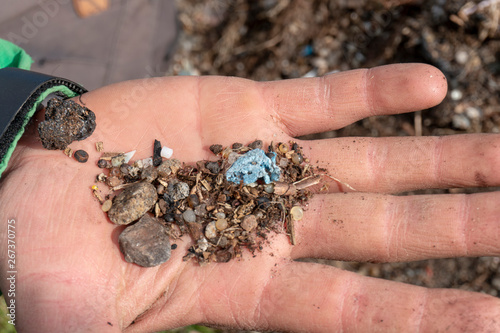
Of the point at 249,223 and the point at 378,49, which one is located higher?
the point at 378,49

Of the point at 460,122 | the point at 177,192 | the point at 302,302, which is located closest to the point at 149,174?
the point at 177,192

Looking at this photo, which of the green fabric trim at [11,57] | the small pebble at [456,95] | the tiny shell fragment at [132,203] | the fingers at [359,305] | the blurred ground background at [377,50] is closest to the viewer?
the fingers at [359,305]

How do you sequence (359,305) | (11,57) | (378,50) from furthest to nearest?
1. (378,50)
2. (11,57)
3. (359,305)

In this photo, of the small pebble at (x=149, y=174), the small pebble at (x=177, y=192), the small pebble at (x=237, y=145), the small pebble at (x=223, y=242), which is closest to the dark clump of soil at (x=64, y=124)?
the small pebble at (x=149, y=174)

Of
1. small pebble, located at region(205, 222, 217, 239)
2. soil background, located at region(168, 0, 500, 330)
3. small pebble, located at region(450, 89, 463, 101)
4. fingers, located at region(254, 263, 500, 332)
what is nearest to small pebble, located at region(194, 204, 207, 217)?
small pebble, located at region(205, 222, 217, 239)

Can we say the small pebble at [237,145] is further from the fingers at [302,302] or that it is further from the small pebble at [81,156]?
the small pebble at [81,156]

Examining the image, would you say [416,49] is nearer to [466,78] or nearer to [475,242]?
[466,78]

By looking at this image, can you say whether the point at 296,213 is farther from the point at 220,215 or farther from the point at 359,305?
the point at 359,305
